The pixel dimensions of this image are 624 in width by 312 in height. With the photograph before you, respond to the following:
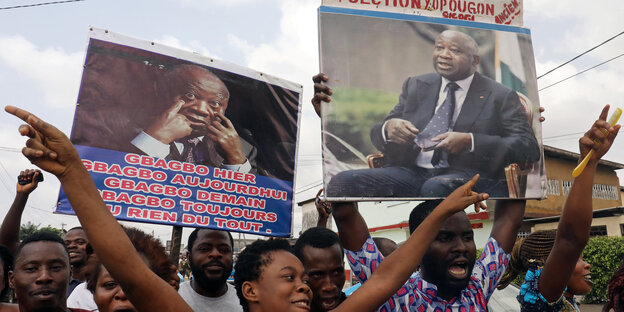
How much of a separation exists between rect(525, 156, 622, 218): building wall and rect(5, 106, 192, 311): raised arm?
2076 cm

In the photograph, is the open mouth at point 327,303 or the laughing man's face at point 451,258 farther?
the open mouth at point 327,303

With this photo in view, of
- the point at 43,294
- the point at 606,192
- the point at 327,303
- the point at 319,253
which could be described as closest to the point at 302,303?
the point at 327,303

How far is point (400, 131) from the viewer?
2.58 meters

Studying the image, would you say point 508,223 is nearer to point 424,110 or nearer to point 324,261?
point 424,110

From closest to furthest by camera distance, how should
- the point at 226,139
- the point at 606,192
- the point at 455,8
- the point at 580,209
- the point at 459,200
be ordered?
the point at 459,200 < the point at 580,209 < the point at 455,8 < the point at 226,139 < the point at 606,192

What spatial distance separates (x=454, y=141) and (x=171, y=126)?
6.31ft

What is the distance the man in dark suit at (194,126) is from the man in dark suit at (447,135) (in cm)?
143

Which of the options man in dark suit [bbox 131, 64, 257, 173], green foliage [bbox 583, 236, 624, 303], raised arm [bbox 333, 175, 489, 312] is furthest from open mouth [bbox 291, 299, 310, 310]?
green foliage [bbox 583, 236, 624, 303]

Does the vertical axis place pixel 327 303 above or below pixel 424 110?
below

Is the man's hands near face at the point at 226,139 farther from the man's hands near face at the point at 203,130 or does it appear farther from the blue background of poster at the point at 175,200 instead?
the blue background of poster at the point at 175,200

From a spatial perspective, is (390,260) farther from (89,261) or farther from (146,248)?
(89,261)

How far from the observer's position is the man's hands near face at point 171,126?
3.41 metres

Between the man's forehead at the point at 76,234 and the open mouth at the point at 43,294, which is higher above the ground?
the man's forehead at the point at 76,234

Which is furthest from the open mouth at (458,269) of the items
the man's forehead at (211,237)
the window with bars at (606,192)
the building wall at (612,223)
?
the window with bars at (606,192)
